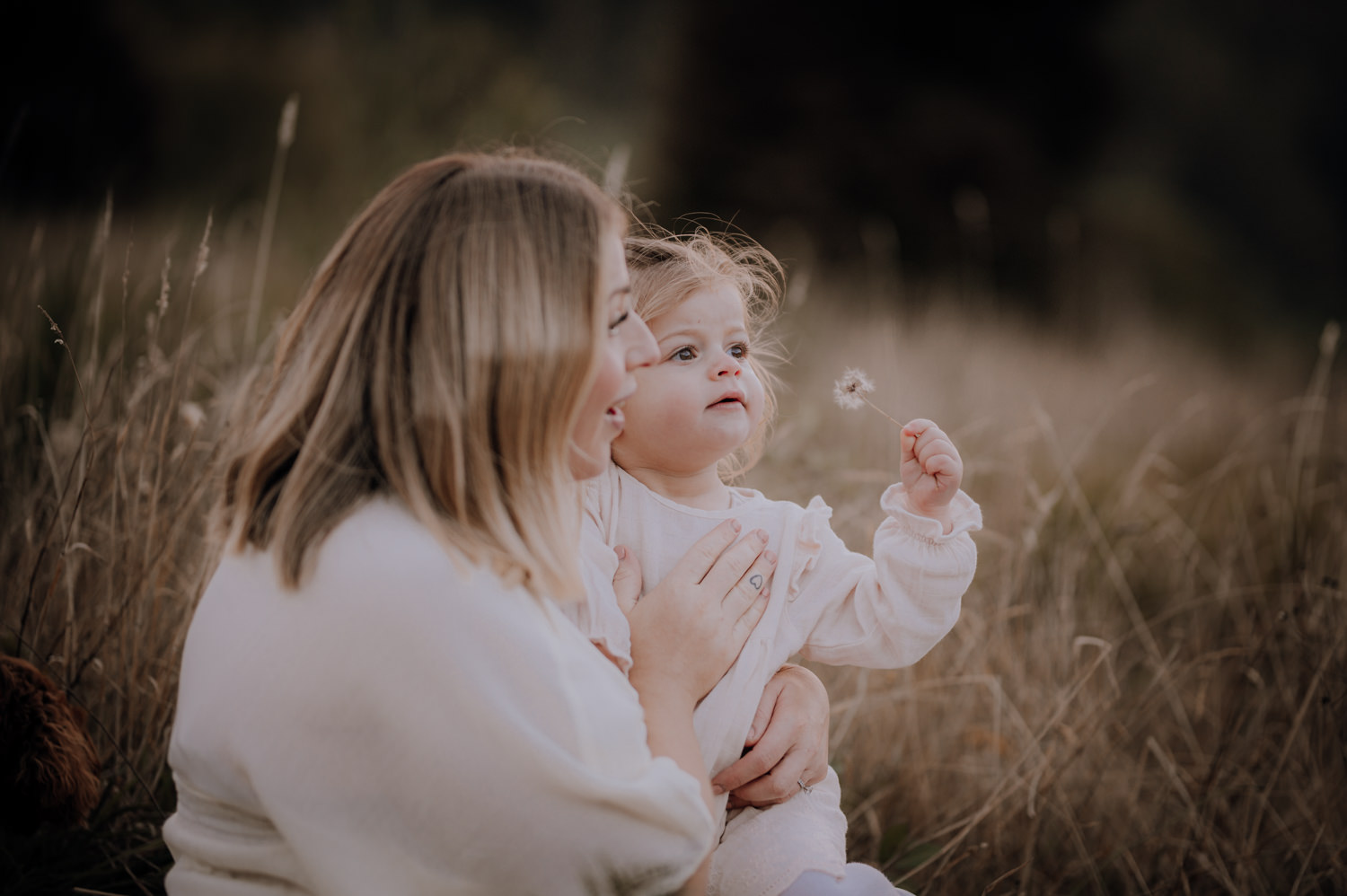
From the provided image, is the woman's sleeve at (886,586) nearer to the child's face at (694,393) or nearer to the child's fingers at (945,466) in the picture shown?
the child's fingers at (945,466)

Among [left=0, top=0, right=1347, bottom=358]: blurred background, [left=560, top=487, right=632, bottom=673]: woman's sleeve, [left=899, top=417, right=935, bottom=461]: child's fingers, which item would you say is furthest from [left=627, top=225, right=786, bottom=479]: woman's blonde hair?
[left=0, top=0, right=1347, bottom=358]: blurred background

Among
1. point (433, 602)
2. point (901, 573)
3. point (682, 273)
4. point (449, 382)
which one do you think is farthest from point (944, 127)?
point (433, 602)

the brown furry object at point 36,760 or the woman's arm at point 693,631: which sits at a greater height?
the woman's arm at point 693,631

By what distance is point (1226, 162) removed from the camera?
954 cm

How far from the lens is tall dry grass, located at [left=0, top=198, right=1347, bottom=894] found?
211 cm

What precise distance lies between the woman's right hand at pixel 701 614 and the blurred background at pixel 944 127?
23.0ft

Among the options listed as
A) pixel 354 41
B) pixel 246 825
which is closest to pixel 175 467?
pixel 246 825

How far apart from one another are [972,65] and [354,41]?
633 cm

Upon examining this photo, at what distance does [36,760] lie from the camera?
1.53 meters

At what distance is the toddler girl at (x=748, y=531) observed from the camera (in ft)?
5.13

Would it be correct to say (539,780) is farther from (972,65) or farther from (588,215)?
(972,65)

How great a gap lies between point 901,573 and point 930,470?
0.63ft

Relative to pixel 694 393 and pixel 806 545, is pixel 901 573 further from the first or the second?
pixel 694 393

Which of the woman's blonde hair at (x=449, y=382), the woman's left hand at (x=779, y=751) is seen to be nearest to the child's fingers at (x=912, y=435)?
the woman's left hand at (x=779, y=751)
